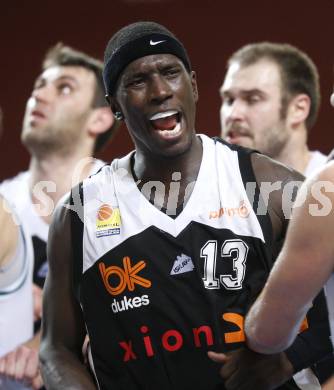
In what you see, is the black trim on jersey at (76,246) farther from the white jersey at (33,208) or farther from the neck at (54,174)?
the neck at (54,174)

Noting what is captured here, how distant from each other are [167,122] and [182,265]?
18.6 inches

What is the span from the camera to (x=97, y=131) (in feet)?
17.1

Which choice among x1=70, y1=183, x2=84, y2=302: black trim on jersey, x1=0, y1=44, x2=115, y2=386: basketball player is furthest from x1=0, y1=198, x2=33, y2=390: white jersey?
x1=70, y1=183, x2=84, y2=302: black trim on jersey

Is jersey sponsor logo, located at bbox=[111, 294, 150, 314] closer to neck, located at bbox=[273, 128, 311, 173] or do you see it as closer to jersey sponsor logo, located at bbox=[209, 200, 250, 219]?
jersey sponsor logo, located at bbox=[209, 200, 250, 219]

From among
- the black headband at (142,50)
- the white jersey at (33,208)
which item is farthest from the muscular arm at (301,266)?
the white jersey at (33,208)

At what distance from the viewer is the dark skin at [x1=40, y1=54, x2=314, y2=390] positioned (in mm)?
2773

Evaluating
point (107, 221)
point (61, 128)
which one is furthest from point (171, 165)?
point (61, 128)

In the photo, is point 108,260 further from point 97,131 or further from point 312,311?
point 97,131

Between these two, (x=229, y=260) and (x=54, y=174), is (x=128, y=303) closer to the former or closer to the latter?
(x=229, y=260)

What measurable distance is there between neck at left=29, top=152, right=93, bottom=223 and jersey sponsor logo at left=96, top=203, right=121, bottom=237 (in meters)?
2.21

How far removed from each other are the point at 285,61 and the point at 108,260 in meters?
2.16

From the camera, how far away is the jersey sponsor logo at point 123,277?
106 inches

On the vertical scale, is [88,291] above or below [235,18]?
below

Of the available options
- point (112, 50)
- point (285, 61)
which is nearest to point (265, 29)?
point (285, 61)
